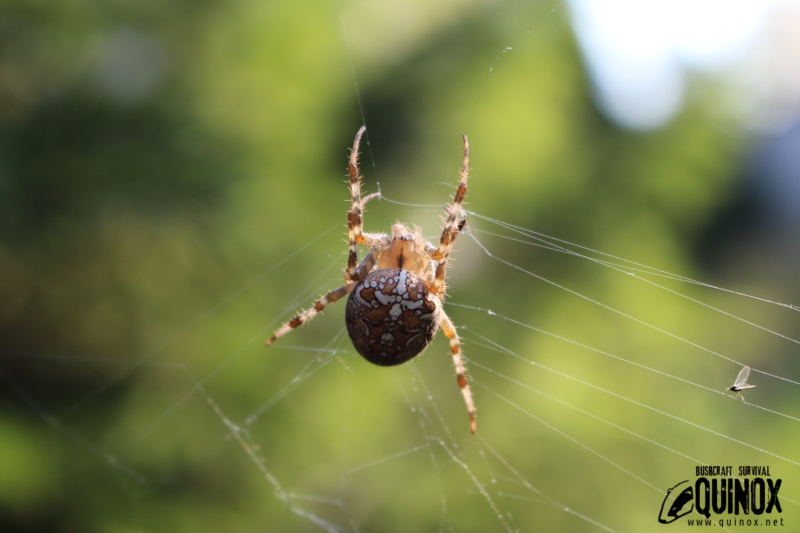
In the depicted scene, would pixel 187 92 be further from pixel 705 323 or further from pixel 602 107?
pixel 705 323

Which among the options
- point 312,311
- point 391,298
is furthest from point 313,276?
point 391,298

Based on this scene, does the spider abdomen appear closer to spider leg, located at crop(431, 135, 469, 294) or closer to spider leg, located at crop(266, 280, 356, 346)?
spider leg, located at crop(431, 135, 469, 294)

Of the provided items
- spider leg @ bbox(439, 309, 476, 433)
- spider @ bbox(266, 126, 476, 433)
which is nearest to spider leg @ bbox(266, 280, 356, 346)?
spider @ bbox(266, 126, 476, 433)

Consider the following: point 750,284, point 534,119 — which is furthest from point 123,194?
point 750,284

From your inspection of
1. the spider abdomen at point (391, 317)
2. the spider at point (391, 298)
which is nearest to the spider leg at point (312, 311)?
the spider at point (391, 298)

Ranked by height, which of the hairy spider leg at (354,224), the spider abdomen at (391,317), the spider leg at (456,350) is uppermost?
the hairy spider leg at (354,224)

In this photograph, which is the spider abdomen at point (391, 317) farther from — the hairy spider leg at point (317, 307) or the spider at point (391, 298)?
the hairy spider leg at point (317, 307)
